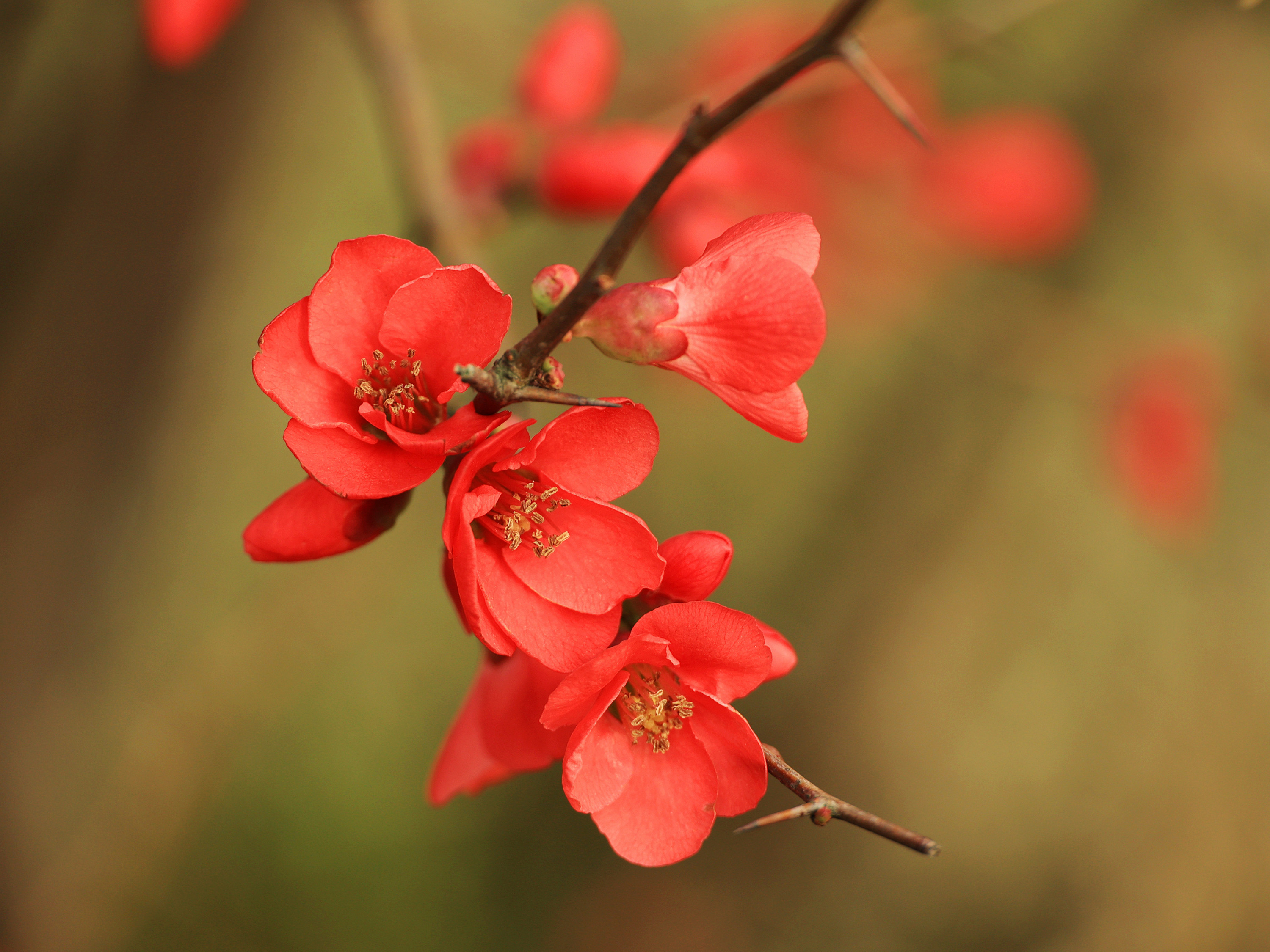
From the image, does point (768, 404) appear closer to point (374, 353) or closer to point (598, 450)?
point (598, 450)

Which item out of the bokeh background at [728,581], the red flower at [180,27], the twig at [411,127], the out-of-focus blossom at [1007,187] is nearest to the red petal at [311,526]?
the twig at [411,127]

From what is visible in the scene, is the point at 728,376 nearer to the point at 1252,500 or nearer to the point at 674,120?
the point at 674,120

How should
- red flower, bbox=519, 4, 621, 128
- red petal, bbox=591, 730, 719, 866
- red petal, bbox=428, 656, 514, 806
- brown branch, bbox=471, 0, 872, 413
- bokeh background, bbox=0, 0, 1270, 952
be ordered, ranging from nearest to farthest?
brown branch, bbox=471, 0, 872, 413, red petal, bbox=591, 730, 719, 866, red petal, bbox=428, 656, 514, 806, red flower, bbox=519, 4, 621, 128, bokeh background, bbox=0, 0, 1270, 952

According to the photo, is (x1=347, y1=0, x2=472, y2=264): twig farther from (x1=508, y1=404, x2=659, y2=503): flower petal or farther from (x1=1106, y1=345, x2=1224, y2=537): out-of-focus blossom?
(x1=1106, y1=345, x2=1224, y2=537): out-of-focus blossom

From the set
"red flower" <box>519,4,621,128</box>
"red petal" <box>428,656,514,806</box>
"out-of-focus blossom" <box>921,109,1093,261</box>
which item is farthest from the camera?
"out-of-focus blossom" <box>921,109,1093,261</box>

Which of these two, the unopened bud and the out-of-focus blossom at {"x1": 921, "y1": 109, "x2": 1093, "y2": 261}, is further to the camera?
the out-of-focus blossom at {"x1": 921, "y1": 109, "x2": 1093, "y2": 261}

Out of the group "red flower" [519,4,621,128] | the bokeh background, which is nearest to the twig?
"red flower" [519,4,621,128]

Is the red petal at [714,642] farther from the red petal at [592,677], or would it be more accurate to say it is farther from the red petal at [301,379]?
the red petal at [301,379]
